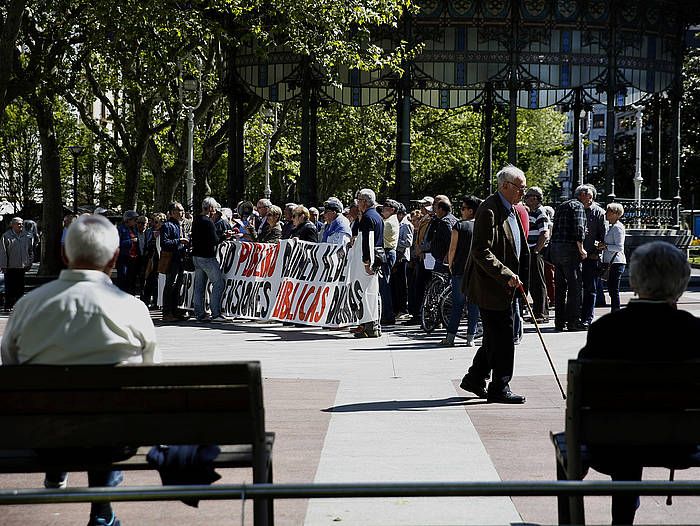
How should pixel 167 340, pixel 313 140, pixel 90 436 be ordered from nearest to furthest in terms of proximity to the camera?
pixel 90 436 < pixel 167 340 < pixel 313 140

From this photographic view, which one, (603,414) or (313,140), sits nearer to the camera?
(603,414)

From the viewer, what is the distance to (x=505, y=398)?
988cm

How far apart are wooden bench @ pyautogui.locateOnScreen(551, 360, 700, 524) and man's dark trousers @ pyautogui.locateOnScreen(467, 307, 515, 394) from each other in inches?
192

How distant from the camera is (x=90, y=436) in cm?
478

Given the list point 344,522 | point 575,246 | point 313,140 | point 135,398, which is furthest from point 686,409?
point 313,140

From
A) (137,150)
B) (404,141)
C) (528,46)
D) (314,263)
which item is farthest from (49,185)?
(314,263)

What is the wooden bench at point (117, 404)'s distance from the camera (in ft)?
15.6

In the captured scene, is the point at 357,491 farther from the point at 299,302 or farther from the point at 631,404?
the point at 299,302

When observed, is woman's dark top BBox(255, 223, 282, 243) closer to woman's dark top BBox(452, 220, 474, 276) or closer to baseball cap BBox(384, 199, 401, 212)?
baseball cap BBox(384, 199, 401, 212)

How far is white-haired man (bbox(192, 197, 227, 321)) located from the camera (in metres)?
19.1

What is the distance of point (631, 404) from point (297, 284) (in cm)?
1352

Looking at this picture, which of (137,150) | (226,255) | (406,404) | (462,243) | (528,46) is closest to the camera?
(406,404)

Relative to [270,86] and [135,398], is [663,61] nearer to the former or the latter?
[270,86]

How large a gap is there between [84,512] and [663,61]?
2589 cm
